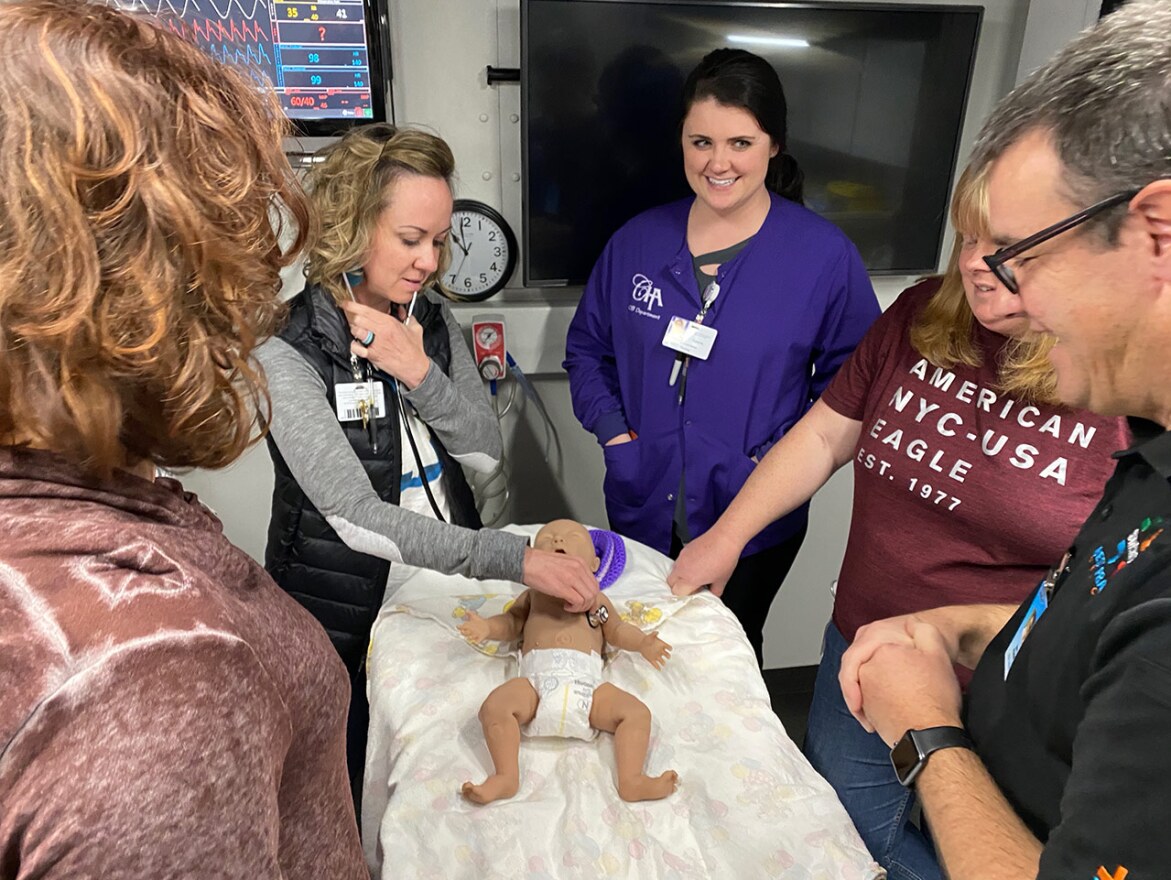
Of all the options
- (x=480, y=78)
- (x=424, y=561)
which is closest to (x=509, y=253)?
(x=480, y=78)

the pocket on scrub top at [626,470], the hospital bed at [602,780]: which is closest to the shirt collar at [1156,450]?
the hospital bed at [602,780]

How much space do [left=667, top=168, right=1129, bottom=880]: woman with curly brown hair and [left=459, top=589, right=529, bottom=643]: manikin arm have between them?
605mm

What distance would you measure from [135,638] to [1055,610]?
2.78 ft

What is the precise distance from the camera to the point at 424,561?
1488mm

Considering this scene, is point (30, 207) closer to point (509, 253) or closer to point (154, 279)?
point (154, 279)

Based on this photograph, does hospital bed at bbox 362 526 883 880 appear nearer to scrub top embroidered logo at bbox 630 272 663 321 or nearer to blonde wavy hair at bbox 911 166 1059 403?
blonde wavy hair at bbox 911 166 1059 403

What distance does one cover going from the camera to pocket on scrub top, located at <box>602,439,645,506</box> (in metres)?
2.13

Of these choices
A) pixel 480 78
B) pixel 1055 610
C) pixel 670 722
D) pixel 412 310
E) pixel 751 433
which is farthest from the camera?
pixel 480 78

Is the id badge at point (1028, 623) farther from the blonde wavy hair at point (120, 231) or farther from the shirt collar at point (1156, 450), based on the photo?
the blonde wavy hair at point (120, 231)

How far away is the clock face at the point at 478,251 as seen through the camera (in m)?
2.37

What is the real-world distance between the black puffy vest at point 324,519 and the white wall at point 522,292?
2.56 feet

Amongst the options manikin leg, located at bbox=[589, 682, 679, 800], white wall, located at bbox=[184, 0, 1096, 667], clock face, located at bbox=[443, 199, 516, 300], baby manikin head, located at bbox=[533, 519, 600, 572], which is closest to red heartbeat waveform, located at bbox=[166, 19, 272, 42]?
white wall, located at bbox=[184, 0, 1096, 667]

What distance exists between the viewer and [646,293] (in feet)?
6.76

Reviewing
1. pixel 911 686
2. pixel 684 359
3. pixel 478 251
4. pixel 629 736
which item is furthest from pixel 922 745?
pixel 478 251
